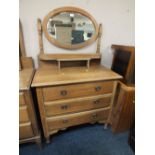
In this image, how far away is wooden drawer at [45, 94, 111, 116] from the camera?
1.14 metres

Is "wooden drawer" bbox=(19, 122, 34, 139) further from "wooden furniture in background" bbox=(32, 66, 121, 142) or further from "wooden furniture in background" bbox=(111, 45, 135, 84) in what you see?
"wooden furniture in background" bbox=(111, 45, 135, 84)

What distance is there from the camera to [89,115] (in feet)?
4.42

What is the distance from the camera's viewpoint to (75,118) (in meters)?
1.30

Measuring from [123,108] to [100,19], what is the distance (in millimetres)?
1164

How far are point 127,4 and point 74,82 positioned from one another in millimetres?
1341

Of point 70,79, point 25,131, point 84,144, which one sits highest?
point 70,79

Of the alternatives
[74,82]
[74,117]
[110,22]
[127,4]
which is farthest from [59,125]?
[127,4]

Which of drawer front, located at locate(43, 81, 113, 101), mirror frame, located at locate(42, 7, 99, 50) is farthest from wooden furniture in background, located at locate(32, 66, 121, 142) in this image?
mirror frame, located at locate(42, 7, 99, 50)

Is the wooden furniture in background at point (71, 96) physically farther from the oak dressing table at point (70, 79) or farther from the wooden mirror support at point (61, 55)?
the wooden mirror support at point (61, 55)

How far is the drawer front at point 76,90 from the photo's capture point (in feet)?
3.52

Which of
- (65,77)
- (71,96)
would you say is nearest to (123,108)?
(71,96)

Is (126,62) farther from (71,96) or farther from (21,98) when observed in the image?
(21,98)

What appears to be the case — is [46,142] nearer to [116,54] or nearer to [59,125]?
[59,125]
